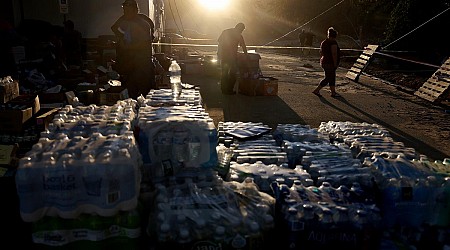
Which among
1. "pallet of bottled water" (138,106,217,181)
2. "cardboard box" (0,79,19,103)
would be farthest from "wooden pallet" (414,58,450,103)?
"cardboard box" (0,79,19,103)

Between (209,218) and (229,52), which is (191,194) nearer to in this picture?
(209,218)

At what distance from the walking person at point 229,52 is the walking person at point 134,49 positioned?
3.92 metres

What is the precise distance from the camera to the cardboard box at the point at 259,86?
12047 millimetres

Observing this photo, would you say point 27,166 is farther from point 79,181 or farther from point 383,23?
point 383,23

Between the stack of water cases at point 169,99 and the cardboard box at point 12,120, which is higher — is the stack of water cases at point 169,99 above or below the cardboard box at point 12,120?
above

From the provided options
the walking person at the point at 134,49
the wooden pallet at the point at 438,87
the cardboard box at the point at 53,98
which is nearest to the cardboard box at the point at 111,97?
the cardboard box at the point at 53,98

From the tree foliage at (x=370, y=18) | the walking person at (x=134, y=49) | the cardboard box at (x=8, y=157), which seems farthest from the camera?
the tree foliage at (x=370, y=18)

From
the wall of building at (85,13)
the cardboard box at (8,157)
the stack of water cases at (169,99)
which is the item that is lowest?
the cardboard box at (8,157)

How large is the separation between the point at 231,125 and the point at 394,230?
275 centimetres

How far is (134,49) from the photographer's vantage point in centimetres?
779

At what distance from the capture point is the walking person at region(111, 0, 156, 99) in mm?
7633

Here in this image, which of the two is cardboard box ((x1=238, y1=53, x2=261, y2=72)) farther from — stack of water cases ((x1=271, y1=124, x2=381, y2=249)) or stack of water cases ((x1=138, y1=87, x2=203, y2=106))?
stack of water cases ((x1=271, y1=124, x2=381, y2=249))

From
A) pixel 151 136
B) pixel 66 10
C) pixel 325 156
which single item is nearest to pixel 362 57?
pixel 66 10

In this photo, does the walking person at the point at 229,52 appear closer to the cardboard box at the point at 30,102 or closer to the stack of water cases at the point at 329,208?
the cardboard box at the point at 30,102
